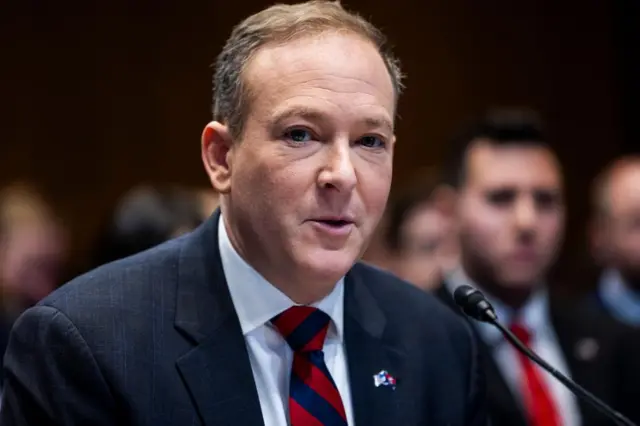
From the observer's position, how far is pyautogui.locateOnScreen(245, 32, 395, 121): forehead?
186 cm

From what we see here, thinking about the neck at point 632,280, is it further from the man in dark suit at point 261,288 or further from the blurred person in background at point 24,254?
the man in dark suit at point 261,288

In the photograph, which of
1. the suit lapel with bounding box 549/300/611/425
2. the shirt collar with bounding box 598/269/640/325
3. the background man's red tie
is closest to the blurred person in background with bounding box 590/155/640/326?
the shirt collar with bounding box 598/269/640/325

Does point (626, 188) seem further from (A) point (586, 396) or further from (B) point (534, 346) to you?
(A) point (586, 396)

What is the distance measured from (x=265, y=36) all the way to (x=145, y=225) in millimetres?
1114

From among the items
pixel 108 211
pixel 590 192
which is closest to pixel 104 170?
pixel 108 211

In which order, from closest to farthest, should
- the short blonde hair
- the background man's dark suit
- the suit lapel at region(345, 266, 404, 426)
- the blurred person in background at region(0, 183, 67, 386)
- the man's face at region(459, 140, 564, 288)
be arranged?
the background man's dark suit → the short blonde hair → the suit lapel at region(345, 266, 404, 426) → the man's face at region(459, 140, 564, 288) → the blurred person in background at region(0, 183, 67, 386)

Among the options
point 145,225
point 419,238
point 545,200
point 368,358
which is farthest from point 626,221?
point 368,358

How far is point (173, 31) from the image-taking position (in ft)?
19.7

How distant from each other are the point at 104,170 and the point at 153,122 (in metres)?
0.38

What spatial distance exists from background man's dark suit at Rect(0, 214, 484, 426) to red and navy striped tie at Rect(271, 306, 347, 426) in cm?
7

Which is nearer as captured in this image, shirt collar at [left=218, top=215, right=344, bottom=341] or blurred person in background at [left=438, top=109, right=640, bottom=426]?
shirt collar at [left=218, top=215, right=344, bottom=341]

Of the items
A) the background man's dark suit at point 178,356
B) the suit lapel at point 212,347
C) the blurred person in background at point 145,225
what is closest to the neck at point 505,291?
the blurred person in background at point 145,225

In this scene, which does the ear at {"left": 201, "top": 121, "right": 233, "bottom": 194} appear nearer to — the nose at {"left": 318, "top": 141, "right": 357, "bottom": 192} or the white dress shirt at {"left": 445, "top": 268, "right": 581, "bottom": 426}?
the nose at {"left": 318, "top": 141, "right": 357, "bottom": 192}

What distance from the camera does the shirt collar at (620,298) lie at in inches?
180
